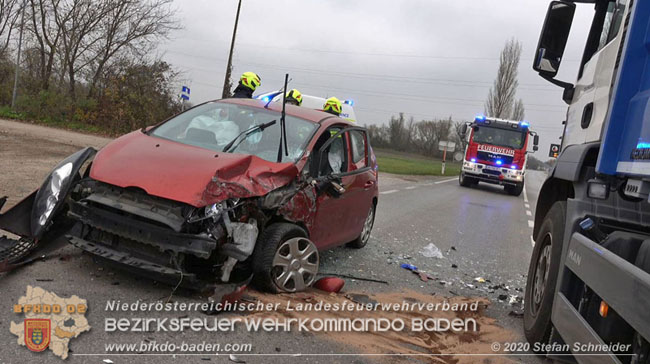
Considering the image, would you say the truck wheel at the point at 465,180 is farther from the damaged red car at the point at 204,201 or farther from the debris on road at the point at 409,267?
the damaged red car at the point at 204,201

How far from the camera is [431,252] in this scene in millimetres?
7285

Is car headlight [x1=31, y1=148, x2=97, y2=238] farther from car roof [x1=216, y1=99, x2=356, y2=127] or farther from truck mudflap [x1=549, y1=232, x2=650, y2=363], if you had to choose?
truck mudflap [x1=549, y1=232, x2=650, y2=363]

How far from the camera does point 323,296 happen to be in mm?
4543

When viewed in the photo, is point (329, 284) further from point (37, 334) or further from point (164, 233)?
point (37, 334)

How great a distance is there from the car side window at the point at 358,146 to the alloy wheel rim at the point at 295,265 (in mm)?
1632

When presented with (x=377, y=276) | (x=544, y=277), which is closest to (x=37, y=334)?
(x=377, y=276)

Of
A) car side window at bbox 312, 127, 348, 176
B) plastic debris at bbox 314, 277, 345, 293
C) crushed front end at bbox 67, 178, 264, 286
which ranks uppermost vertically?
car side window at bbox 312, 127, 348, 176

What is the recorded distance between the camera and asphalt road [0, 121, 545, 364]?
3.31 meters

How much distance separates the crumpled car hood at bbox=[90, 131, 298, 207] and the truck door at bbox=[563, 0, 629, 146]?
7.71 feet

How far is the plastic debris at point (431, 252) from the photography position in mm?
7136

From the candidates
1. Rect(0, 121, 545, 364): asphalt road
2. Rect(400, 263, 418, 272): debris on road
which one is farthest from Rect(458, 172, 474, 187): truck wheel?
Rect(400, 263, 418, 272): debris on road

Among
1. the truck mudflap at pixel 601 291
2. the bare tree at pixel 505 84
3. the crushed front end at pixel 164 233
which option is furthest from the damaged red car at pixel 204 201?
the bare tree at pixel 505 84

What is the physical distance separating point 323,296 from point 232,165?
1458 millimetres

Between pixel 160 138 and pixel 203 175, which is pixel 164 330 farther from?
pixel 160 138
